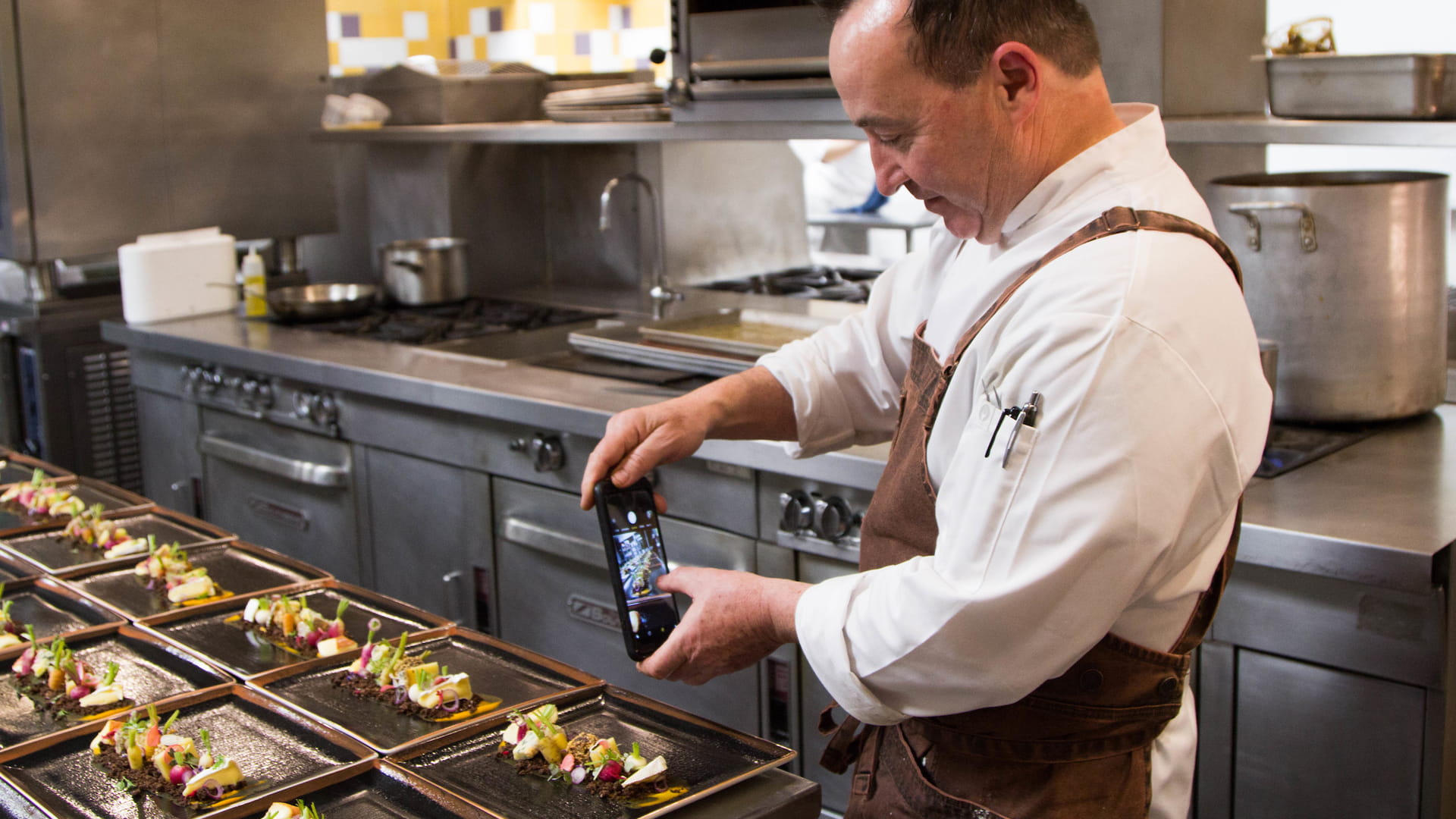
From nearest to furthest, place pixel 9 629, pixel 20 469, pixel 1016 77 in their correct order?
pixel 1016 77 < pixel 9 629 < pixel 20 469

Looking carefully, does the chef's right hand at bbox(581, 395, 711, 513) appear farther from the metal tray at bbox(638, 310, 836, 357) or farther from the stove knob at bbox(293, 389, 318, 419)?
the stove knob at bbox(293, 389, 318, 419)

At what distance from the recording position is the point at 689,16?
3.26 meters

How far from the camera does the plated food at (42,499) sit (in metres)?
2.60

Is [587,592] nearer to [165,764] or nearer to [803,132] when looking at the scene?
[803,132]

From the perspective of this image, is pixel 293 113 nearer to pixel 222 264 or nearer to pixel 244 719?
pixel 222 264

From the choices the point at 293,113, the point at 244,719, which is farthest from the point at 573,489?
the point at 293,113

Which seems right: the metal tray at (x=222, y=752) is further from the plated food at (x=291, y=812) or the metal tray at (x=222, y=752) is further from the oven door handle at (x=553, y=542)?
the oven door handle at (x=553, y=542)

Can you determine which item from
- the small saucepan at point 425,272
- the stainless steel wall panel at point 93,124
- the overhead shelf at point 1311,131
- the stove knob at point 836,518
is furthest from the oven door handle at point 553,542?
the stainless steel wall panel at point 93,124

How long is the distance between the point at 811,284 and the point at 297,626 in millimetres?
2387

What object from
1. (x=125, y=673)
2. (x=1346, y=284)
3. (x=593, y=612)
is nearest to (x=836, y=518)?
(x=593, y=612)

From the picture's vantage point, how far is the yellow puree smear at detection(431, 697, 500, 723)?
1.69 metres

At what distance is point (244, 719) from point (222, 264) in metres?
3.02

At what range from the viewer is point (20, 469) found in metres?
2.97

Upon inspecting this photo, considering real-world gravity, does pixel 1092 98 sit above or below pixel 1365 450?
above
